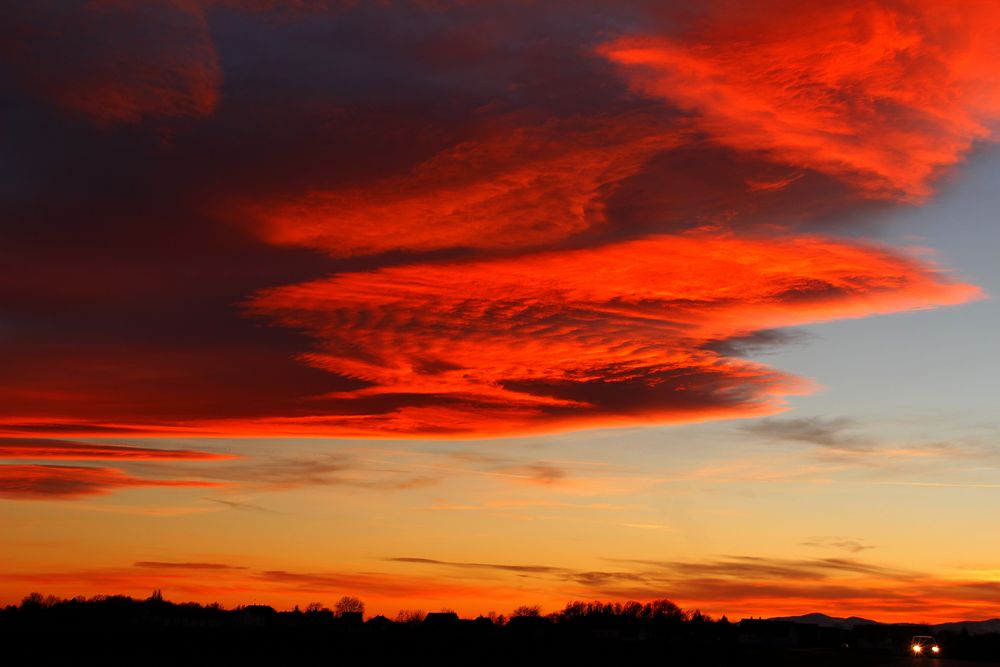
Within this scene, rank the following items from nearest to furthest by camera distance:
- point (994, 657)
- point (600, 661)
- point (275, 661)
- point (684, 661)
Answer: point (275, 661) → point (600, 661) → point (684, 661) → point (994, 657)

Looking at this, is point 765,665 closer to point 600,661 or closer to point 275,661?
point 600,661

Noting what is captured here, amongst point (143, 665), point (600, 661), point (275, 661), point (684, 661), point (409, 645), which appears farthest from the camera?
point (409, 645)

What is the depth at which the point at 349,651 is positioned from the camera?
14112 cm

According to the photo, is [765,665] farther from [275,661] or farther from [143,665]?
[143,665]

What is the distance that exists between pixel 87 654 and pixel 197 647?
106 feet

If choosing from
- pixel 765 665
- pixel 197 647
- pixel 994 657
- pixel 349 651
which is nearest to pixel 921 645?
pixel 994 657

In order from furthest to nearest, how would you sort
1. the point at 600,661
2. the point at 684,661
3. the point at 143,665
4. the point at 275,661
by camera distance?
the point at 684,661 → the point at 600,661 → the point at 275,661 → the point at 143,665

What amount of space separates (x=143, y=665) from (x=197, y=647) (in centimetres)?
4814

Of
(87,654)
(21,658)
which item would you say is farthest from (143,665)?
(87,654)

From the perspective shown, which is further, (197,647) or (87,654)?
(197,647)

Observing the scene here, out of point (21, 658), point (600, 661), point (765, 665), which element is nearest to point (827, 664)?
point (765, 665)

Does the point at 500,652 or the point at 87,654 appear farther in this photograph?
the point at 500,652

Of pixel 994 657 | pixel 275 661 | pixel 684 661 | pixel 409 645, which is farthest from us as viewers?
pixel 994 657

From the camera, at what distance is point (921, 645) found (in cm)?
19075
